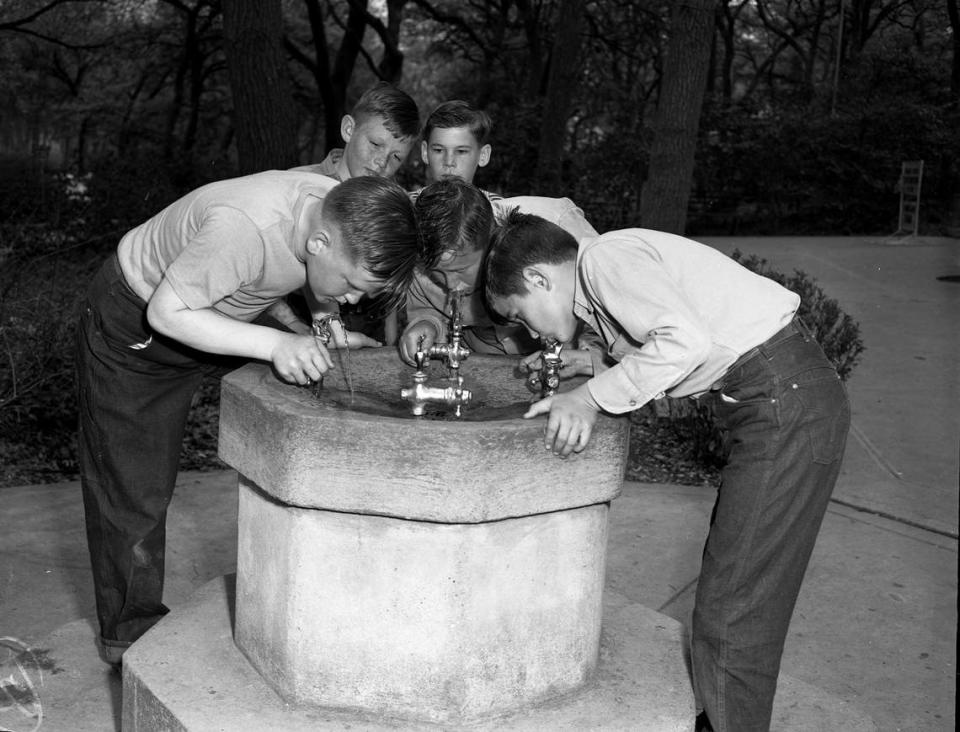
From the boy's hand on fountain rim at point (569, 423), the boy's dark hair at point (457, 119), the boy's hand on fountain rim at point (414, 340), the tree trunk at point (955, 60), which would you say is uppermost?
the tree trunk at point (955, 60)

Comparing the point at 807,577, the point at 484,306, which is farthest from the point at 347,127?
the point at 807,577

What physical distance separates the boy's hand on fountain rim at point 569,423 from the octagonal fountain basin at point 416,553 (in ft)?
0.08

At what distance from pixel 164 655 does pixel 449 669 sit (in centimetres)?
67

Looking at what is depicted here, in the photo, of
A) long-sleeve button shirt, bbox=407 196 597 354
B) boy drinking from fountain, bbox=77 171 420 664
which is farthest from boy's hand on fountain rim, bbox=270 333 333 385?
long-sleeve button shirt, bbox=407 196 597 354

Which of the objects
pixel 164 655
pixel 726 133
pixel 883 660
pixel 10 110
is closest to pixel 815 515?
pixel 883 660

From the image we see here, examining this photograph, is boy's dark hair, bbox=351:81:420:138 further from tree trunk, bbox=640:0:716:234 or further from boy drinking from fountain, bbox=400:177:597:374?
tree trunk, bbox=640:0:716:234

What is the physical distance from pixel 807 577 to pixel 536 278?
2.00 metres

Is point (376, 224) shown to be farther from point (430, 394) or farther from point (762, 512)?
point (762, 512)

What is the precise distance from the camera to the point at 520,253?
2.40 metres

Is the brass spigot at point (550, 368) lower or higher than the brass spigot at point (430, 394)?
higher

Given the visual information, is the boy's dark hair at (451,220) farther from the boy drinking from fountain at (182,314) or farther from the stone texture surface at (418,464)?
the stone texture surface at (418,464)

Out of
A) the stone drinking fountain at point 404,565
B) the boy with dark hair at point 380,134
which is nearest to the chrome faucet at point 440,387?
the stone drinking fountain at point 404,565

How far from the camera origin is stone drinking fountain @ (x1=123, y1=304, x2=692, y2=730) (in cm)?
209

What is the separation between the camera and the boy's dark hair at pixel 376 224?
235cm
